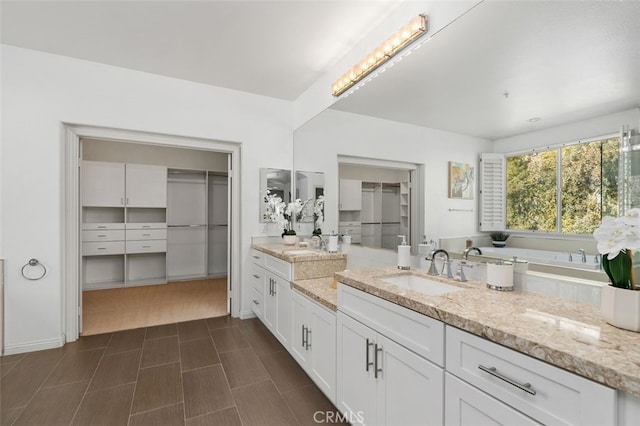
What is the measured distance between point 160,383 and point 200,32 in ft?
9.11

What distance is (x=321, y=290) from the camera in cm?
216

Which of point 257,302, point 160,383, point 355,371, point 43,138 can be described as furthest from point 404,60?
point 43,138

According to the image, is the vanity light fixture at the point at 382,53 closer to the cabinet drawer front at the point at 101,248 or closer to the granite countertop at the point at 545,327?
the granite countertop at the point at 545,327

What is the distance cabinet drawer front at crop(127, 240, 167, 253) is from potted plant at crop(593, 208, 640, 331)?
5.50 m

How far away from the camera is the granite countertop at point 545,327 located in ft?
2.39

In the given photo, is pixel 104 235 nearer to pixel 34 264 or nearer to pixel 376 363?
pixel 34 264

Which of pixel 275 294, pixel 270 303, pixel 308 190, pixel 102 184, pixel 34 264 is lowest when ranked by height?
pixel 270 303

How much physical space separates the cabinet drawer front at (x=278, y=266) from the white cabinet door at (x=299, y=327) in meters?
0.21

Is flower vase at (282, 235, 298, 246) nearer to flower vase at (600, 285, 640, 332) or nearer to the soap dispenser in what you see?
the soap dispenser

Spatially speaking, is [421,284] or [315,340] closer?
[421,284]

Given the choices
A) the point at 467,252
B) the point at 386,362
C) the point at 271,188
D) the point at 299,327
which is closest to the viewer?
the point at 386,362

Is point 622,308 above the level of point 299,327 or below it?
above

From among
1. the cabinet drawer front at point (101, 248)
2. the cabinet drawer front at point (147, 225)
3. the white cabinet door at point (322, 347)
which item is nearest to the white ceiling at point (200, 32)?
the white cabinet door at point (322, 347)

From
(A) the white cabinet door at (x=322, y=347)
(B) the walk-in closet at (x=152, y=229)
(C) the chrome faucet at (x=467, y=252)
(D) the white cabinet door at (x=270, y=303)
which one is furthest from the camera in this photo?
(B) the walk-in closet at (x=152, y=229)
